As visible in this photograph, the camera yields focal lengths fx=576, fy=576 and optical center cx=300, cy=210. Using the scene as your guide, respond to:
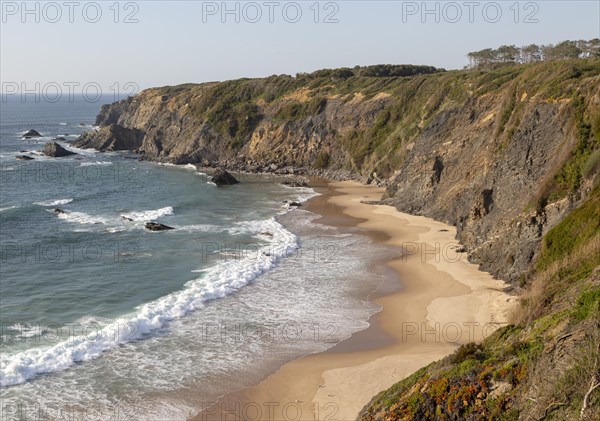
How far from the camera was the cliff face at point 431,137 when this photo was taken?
102 feet

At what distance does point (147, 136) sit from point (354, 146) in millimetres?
41203

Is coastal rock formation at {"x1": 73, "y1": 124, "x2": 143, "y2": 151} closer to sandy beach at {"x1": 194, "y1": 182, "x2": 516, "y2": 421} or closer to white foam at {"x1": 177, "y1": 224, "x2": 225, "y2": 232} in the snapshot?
white foam at {"x1": 177, "y1": 224, "x2": 225, "y2": 232}

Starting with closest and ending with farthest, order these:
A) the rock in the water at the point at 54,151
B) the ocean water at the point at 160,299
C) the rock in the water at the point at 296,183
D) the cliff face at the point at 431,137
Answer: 1. the ocean water at the point at 160,299
2. the cliff face at the point at 431,137
3. the rock in the water at the point at 296,183
4. the rock in the water at the point at 54,151

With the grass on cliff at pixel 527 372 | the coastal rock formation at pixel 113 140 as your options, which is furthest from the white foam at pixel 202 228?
the coastal rock formation at pixel 113 140

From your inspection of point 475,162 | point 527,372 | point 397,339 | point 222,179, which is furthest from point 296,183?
point 527,372

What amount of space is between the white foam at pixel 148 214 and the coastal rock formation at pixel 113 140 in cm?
4976

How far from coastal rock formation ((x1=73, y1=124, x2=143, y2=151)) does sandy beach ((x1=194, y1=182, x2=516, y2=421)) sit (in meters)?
69.9

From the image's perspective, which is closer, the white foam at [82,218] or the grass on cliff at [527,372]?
the grass on cliff at [527,372]

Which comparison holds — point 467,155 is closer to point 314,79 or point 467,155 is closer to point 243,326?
point 243,326

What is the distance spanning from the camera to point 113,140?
322 feet

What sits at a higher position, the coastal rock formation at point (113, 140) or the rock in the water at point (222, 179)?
the coastal rock formation at point (113, 140)

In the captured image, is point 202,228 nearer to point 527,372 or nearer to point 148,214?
point 148,214

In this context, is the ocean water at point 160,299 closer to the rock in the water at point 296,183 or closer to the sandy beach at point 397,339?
the sandy beach at point 397,339

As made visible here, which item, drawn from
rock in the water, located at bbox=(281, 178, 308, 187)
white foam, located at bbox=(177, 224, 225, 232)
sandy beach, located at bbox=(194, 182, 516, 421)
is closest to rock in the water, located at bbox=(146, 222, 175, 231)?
white foam, located at bbox=(177, 224, 225, 232)
